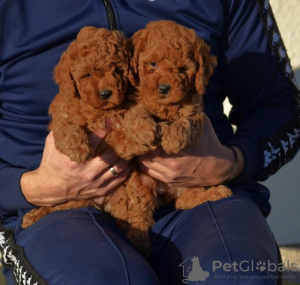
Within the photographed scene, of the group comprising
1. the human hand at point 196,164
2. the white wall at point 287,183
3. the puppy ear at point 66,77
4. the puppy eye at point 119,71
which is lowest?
the white wall at point 287,183

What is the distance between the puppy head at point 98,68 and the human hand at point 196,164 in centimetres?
27

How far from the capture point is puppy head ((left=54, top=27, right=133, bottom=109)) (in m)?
1.41

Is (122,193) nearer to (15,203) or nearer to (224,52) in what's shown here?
(15,203)

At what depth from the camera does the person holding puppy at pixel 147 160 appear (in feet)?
4.77

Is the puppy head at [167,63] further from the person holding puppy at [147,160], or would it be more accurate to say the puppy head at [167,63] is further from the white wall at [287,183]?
the white wall at [287,183]

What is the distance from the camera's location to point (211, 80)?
6.20 ft

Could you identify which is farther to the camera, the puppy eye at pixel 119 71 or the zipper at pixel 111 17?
the zipper at pixel 111 17

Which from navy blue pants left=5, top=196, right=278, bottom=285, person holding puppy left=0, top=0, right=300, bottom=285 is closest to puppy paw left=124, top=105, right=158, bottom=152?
person holding puppy left=0, top=0, right=300, bottom=285

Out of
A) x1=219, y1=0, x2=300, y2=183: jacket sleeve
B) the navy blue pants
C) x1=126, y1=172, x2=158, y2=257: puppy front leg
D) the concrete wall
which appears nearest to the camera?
the navy blue pants

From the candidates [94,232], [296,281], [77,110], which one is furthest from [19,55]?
[296,281]

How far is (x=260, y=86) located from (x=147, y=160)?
2.12ft

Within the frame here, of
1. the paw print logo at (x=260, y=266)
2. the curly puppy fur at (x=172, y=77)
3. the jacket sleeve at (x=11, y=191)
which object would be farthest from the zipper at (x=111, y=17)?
the paw print logo at (x=260, y=266)

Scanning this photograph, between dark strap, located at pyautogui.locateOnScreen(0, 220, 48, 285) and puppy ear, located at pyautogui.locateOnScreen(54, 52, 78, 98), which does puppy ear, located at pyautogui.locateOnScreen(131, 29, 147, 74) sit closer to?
puppy ear, located at pyautogui.locateOnScreen(54, 52, 78, 98)

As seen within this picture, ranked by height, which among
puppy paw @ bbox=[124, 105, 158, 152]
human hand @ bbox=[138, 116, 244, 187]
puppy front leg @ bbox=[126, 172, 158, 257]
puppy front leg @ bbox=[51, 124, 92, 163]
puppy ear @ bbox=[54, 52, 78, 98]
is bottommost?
puppy front leg @ bbox=[126, 172, 158, 257]
